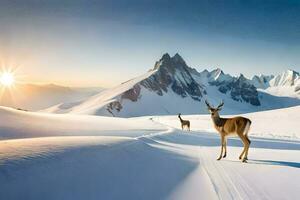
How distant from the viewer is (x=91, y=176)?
7.45 meters

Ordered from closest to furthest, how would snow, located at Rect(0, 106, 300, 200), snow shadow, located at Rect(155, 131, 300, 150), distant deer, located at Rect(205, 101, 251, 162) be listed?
1. snow, located at Rect(0, 106, 300, 200)
2. distant deer, located at Rect(205, 101, 251, 162)
3. snow shadow, located at Rect(155, 131, 300, 150)

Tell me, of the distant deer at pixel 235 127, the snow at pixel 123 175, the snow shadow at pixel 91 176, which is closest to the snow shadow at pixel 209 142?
the distant deer at pixel 235 127

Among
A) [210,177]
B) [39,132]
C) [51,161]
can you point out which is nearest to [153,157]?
[210,177]

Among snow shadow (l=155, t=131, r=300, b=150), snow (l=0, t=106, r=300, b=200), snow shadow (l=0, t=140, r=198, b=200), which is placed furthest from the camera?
snow shadow (l=155, t=131, r=300, b=150)

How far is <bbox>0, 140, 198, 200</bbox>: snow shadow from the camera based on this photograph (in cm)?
580

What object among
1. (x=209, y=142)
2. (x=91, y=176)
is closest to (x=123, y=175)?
(x=91, y=176)

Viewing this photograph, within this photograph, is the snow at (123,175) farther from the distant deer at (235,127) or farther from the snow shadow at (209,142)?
the snow shadow at (209,142)

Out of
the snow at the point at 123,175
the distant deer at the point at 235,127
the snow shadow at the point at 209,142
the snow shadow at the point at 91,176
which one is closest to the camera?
the snow shadow at the point at 91,176

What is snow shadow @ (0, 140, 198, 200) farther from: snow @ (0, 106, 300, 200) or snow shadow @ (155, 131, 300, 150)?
snow shadow @ (155, 131, 300, 150)

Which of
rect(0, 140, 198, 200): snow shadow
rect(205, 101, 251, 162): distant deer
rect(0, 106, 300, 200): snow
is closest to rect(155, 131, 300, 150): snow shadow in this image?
rect(205, 101, 251, 162): distant deer

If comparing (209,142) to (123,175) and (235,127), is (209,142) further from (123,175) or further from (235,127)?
(123,175)

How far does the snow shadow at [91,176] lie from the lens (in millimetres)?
5805

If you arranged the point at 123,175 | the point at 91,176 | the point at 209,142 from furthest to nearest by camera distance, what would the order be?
the point at 209,142
the point at 123,175
the point at 91,176

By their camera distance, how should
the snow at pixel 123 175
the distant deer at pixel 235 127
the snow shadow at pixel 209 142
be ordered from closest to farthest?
1. the snow at pixel 123 175
2. the distant deer at pixel 235 127
3. the snow shadow at pixel 209 142
